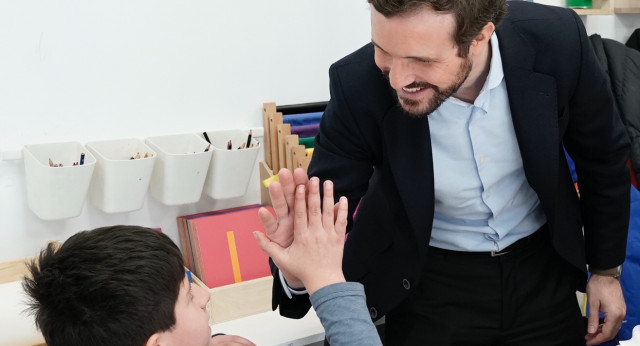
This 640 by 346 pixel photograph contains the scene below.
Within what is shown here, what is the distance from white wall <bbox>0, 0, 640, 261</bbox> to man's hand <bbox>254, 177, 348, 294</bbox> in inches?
47.1

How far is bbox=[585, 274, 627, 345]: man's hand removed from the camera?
5.05 ft

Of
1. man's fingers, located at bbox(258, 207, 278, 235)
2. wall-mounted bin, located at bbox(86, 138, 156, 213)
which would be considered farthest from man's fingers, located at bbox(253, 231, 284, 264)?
wall-mounted bin, located at bbox(86, 138, 156, 213)

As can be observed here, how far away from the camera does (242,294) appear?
6.58 feet

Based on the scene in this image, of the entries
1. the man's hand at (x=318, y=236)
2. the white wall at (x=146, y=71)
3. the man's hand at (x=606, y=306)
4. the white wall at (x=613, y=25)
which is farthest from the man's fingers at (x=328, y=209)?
the white wall at (x=613, y=25)

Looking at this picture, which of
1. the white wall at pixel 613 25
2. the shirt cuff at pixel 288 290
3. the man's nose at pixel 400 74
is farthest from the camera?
the white wall at pixel 613 25

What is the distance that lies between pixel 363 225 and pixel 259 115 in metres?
0.93

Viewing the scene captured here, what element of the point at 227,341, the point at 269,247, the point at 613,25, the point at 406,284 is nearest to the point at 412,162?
the point at 406,284

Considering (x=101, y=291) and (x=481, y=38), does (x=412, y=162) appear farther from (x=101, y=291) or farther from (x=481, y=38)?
(x=101, y=291)

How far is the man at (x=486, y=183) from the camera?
1.35 meters

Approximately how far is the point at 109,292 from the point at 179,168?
1.00m

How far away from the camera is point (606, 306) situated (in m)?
1.55

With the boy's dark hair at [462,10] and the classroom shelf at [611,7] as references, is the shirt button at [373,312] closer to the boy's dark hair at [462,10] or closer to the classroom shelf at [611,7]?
the boy's dark hair at [462,10]

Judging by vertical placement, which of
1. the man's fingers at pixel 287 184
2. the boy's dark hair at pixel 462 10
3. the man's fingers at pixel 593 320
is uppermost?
the boy's dark hair at pixel 462 10

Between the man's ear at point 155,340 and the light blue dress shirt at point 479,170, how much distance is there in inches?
23.6
